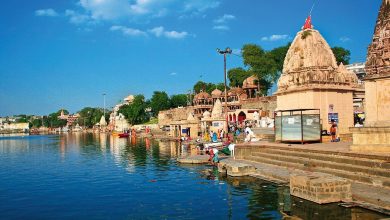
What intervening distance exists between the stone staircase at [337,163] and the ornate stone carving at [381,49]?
10.5 feet

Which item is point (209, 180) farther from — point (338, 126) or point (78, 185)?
point (338, 126)

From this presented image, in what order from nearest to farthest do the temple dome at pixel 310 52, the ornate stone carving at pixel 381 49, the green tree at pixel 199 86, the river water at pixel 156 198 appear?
the river water at pixel 156 198
the ornate stone carving at pixel 381 49
the temple dome at pixel 310 52
the green tree at pixel 199 86

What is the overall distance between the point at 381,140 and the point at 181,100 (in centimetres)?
9627

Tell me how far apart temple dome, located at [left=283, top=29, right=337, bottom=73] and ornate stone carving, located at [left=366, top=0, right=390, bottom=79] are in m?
7.86

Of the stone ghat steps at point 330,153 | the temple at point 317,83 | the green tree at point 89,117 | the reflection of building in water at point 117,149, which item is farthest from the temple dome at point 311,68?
the green tree at point 89,117

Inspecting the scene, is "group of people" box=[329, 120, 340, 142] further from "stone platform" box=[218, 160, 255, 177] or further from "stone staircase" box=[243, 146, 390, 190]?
"stone platform" box=[218, 160, 255, 177]

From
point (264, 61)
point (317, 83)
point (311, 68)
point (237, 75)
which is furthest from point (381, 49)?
point (237, 75)

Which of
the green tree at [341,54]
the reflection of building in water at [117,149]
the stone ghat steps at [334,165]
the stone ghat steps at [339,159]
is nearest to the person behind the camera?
the stone ghat steps at [334,165]

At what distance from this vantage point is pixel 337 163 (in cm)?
1281

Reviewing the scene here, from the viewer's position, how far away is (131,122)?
106562 mm

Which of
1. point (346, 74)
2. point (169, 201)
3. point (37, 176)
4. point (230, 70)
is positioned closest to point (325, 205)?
point (169, 201)

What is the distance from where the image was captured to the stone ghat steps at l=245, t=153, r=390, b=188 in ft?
35.0

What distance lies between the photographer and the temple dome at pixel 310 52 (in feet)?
71.0

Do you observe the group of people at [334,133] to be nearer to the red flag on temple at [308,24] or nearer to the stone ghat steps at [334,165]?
the stone ghat steps at [334,165]
